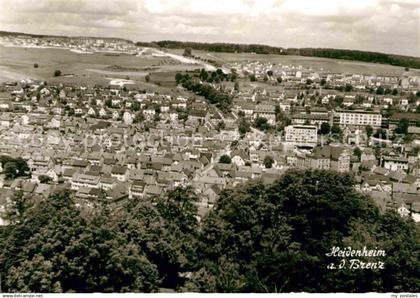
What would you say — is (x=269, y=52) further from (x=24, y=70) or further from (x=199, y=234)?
(x=199, y=234)

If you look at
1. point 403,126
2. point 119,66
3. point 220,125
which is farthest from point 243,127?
point 403,126

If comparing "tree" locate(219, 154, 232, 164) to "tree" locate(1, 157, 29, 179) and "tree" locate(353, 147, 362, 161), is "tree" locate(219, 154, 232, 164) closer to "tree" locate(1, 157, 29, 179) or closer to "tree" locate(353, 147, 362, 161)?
"tree" locate(353, 147, 362, 161)

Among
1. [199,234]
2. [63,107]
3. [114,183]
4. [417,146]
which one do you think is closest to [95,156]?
[114,183]

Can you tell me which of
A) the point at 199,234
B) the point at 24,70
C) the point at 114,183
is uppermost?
the point at 24,70

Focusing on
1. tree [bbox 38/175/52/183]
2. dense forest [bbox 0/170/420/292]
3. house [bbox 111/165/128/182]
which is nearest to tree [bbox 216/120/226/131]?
house [bbox 111/165/128/182]

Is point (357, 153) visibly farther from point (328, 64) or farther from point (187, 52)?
point (187, 52)

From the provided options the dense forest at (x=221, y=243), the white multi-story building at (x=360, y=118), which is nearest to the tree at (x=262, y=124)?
the white multi-story building at (x=360, y=118)
